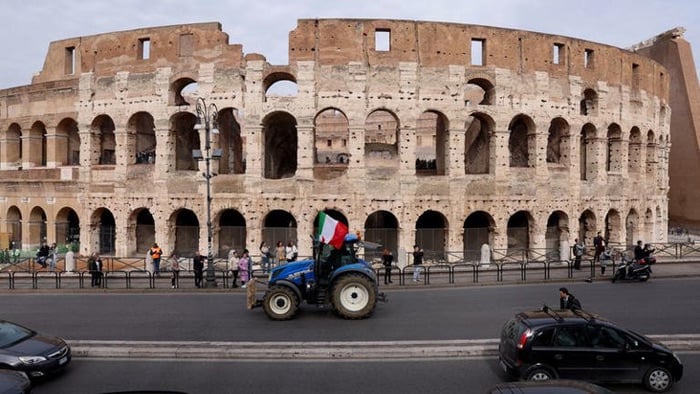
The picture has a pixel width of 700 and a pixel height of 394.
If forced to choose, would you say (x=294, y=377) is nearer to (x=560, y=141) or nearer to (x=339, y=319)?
(x=339, y=319)

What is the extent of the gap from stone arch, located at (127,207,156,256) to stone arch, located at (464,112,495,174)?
19.0 meters

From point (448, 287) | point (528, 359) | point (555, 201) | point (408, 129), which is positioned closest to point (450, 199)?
point (408, 129)

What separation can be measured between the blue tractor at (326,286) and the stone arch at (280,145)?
15.3 meters

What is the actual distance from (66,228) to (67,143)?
17.4ft

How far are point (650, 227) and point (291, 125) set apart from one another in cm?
2580

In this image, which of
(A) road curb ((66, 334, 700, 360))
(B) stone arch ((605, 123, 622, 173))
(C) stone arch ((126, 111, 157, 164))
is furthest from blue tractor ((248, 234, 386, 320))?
(B) stone arch ((605, 123, 622, 173))

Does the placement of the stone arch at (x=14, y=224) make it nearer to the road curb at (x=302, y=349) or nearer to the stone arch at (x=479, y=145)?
the road curb at (x=302, y=349)

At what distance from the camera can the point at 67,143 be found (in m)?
30.3

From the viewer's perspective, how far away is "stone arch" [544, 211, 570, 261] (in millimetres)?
27828

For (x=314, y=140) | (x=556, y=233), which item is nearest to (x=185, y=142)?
(x=314, y=140)

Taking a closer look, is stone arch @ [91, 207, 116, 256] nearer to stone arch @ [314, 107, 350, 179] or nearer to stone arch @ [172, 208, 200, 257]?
stone arch @ [172, 208, 200, 257]

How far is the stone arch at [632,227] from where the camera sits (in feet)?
105

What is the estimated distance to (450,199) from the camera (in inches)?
1001

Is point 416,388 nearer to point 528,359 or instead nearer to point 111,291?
→ point 528,359
